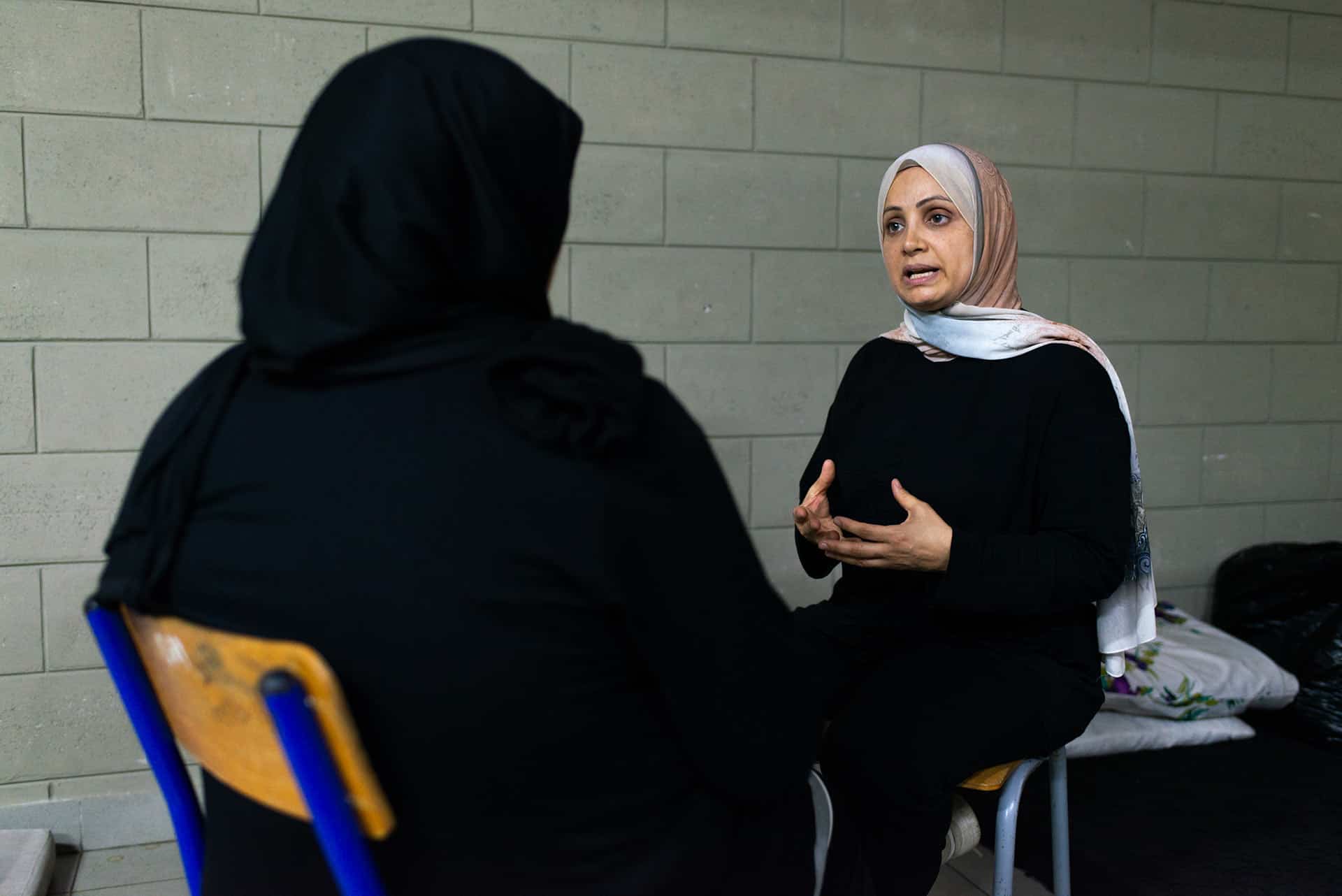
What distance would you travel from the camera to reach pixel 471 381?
84 cm

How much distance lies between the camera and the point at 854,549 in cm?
159

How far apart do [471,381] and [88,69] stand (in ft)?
6.26

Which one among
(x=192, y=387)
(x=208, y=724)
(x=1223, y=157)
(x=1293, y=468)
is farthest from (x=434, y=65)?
(x=1293, y=468)

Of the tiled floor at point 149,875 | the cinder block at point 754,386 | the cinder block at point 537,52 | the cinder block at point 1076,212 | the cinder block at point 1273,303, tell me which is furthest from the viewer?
the cinder block at point 1273,303

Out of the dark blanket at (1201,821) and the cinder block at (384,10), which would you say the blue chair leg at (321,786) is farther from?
the cinder block at (384,10)

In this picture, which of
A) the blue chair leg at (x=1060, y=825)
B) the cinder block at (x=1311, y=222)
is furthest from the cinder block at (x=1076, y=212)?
the blue chair leg at (x=1060, y=825)

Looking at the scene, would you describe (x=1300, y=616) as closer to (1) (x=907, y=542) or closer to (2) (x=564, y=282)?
(1) (x=907, y=542)

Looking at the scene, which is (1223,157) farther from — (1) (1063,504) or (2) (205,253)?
(2) (205,253)

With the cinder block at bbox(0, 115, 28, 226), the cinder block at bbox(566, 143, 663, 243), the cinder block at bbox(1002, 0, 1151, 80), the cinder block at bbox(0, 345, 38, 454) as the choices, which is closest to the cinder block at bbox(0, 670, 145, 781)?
the cinder block at bbox(0, 345, 38, 454)

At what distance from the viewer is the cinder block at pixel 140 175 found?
227cm

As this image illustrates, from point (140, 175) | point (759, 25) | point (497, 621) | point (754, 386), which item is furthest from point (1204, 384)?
point (497, 621)

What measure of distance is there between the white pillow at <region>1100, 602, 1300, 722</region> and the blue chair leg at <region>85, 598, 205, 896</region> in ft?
7.56

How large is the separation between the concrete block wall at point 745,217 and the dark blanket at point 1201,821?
609mm

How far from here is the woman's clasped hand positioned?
153 cm
